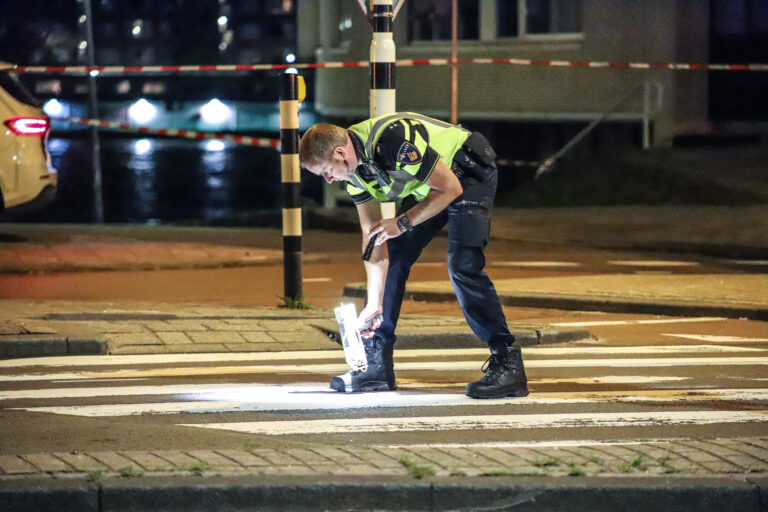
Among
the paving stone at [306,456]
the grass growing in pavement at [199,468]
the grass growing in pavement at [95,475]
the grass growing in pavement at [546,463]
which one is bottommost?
the grass growing in pavement at [546,463]

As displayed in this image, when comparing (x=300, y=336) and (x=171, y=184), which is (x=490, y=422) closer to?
(x=300, y=336)

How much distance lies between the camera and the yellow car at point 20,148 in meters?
14.4

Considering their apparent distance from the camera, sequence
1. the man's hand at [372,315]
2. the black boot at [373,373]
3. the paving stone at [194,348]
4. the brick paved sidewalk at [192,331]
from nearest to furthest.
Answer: the man's hand at [372,315] → the black boot at [373,373] → the brick paved sidewalk at [192,331] → the paving stone at [194,348]

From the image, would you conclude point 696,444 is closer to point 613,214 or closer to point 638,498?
point 638,498

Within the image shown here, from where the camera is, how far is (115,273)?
14.6 metres

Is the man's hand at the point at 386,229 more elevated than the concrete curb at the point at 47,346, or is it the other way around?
the man's hand at the point at 386,229

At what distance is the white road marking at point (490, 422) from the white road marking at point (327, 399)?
0.35 meters

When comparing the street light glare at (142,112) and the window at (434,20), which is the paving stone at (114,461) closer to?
the window at (434,20)

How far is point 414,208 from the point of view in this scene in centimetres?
722

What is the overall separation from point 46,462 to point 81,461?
133 millimetres

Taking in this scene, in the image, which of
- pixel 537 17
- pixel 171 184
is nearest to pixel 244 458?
pixel 537 17

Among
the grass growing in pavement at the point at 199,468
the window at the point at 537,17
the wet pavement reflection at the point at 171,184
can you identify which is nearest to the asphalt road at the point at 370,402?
the grass growing in pavement at the point at 199,468

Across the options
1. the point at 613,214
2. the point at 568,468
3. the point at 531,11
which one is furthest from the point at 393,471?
the point at 531,11

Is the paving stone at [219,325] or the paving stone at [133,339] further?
the paving stone at [219,325]
